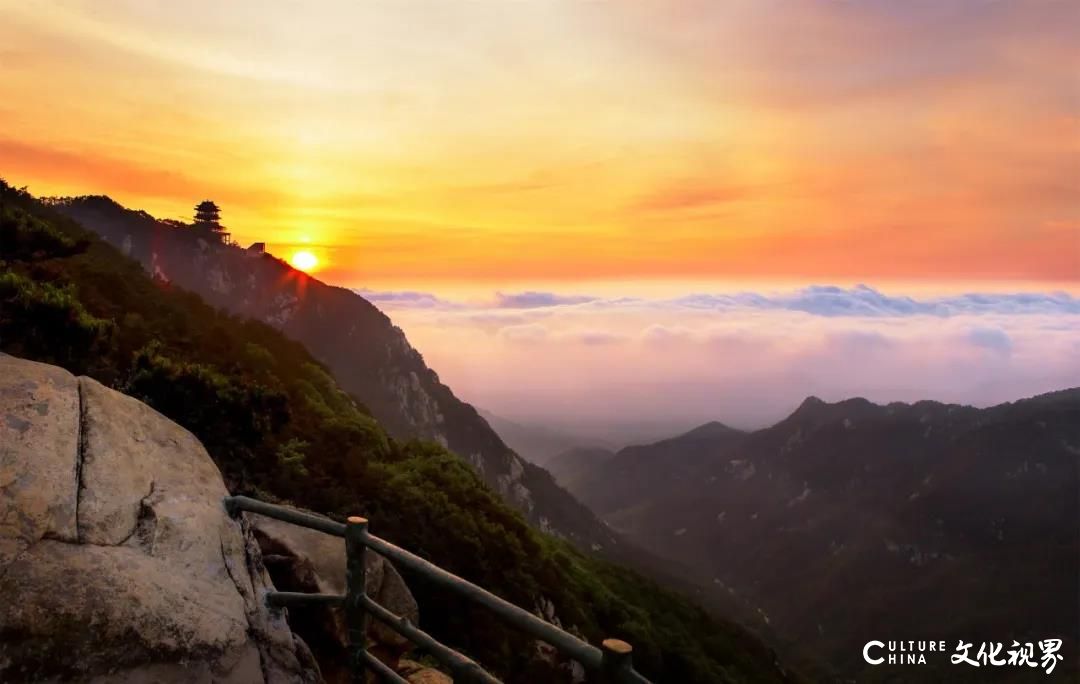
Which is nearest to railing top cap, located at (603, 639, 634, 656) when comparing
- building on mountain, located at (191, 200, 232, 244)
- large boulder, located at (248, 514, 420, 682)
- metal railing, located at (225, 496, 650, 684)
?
metal railing, located at (225, 496, 650, 684)

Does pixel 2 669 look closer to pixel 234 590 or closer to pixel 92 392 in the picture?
pixel 234 590

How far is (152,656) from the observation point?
16.5ft

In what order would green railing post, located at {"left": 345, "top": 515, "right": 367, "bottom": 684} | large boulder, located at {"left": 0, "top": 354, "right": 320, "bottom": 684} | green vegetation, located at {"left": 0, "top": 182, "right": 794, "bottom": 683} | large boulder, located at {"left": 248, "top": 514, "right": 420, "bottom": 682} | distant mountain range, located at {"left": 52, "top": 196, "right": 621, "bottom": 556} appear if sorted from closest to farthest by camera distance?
large boulder, located at {"left": 0, "top": 354, "right": 320, "bottom": 684} → green railing post, located at {"left": 345, "top": 515, "right": 367, "bottom": 684} → large boulder, located at {"left": 248, "top": 514, "right": 420, "bottom": 682} → green vegetation, located at {"left": 0, "top": 182, "right": 794, "bottom": 683} → distant mountain range, located at {"left": 52, "top": 196, "right": 621, "bottom": 556}

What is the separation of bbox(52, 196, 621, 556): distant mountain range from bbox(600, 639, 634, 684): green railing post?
10625 centimetres

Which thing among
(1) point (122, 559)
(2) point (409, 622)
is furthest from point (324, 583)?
(1) point (122, 559)

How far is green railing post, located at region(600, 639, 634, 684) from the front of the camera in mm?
3972

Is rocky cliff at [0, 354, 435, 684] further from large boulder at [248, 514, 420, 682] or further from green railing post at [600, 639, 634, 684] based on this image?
green railing post at [600, 639, 634, 684]

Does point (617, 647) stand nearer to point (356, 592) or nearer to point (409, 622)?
point (409, 622)

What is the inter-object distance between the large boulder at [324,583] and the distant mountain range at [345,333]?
10066 centimetres

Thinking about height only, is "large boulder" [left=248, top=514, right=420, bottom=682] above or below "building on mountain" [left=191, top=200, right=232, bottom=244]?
below

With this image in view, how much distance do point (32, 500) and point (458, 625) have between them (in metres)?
8.92

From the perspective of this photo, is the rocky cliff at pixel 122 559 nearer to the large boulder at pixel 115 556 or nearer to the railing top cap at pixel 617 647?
the large boulder at pixel 115 556

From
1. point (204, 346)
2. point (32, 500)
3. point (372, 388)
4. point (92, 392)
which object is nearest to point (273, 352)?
point (204, 346)

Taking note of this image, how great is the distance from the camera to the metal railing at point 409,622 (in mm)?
4055
